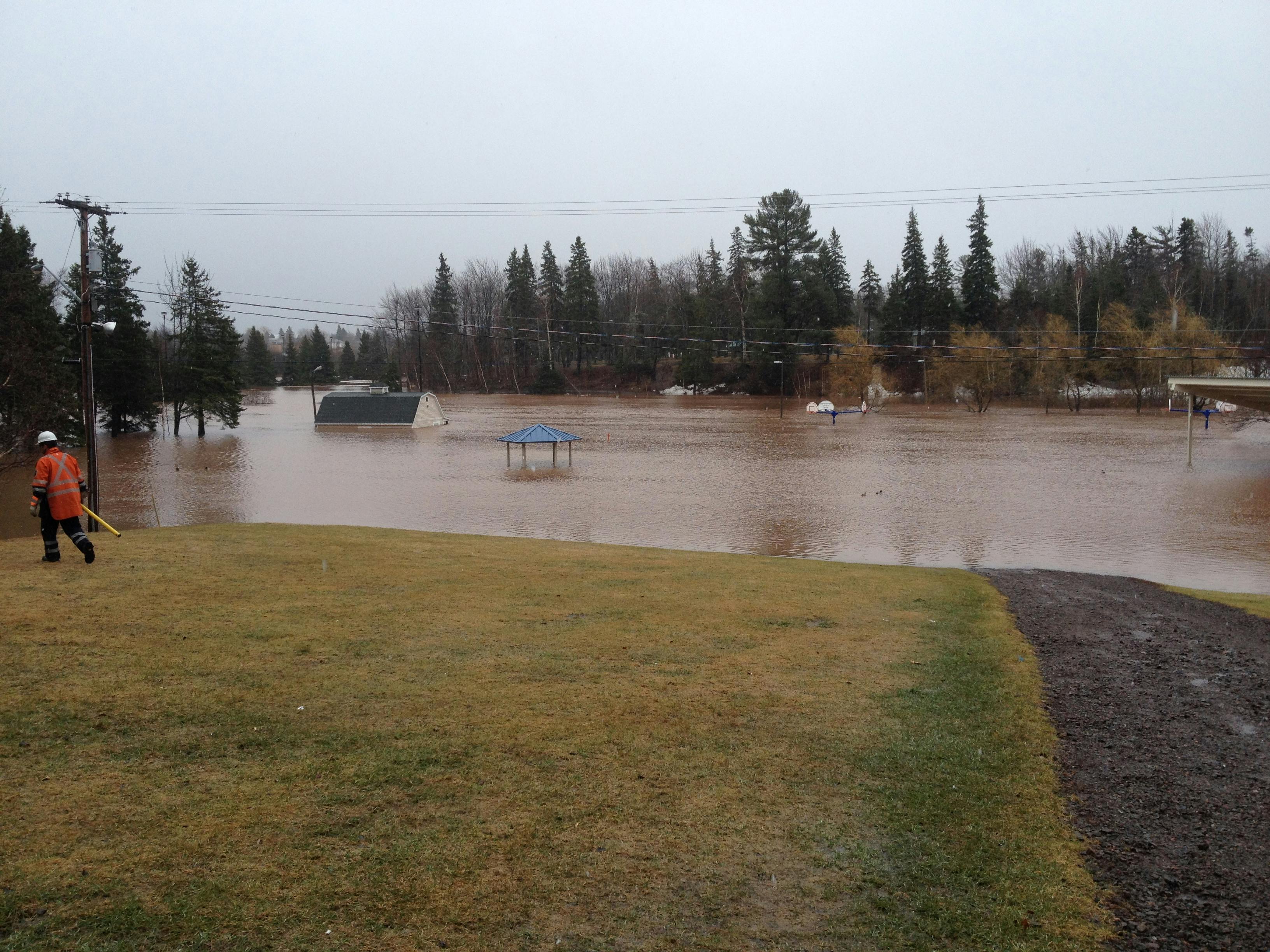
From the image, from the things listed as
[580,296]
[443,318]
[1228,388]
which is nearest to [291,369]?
[443,318]

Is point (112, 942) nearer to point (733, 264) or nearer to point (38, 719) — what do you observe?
point (38, 719)

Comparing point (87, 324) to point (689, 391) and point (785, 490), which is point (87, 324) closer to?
point (785, 490)

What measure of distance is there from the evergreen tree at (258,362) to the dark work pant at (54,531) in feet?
409

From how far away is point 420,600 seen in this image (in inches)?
397

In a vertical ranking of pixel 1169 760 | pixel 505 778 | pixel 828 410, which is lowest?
pixel 1169 760

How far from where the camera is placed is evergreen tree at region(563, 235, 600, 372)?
11578cm

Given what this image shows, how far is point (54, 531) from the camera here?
10.3m

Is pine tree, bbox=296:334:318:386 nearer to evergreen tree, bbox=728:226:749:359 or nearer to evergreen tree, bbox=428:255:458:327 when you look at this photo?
evergreen tree, bbox=428:255:458:327

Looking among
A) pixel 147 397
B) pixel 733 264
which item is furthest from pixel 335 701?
A: pixel 733 264

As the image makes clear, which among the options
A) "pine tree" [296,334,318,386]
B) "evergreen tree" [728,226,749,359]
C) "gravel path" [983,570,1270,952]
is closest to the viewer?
"gravel path" [983,570,1270,952]

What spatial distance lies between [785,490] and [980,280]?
7264cm

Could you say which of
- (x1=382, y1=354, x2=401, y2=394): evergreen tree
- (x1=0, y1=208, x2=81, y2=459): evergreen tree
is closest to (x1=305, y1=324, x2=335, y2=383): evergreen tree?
(x1=382, y1=354, x2=401, y2=394): evergreen tree

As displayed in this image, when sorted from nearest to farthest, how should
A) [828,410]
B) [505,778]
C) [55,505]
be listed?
[505,778] → [55,505] → [828,410]

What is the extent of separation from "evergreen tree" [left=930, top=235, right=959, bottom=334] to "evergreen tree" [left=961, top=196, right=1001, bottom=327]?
1424 millimetres
